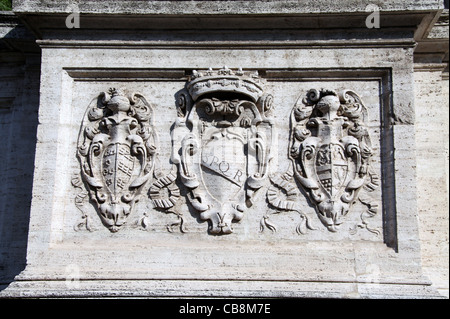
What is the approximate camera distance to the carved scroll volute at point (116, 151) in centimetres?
751

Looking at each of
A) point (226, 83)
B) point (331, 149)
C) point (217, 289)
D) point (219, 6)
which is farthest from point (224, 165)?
point (219, 6)

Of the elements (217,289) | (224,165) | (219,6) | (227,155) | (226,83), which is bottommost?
(217,289)

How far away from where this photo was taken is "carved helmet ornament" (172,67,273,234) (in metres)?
7.43

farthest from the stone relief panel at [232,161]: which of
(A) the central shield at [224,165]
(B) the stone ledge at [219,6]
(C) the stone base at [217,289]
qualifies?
(B) the stone ledge at [219,6]

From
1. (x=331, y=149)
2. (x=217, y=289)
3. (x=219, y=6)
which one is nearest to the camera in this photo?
(x=217, y=289)

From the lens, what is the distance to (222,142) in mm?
7582

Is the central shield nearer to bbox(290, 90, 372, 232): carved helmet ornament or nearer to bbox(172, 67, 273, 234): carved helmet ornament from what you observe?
bbox(172, 67, 273, 234): carved helmet ornament

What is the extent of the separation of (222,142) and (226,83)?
24.5 inches

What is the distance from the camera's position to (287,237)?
24.2ft

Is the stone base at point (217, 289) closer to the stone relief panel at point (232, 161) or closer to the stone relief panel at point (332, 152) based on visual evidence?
the stone relief panel at point (232, 161)

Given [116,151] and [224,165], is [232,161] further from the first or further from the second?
[116,151]

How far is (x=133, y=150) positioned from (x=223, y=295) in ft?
6.01

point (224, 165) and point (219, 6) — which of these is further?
point (219, 6)

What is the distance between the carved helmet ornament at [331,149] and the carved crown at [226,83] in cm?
51
